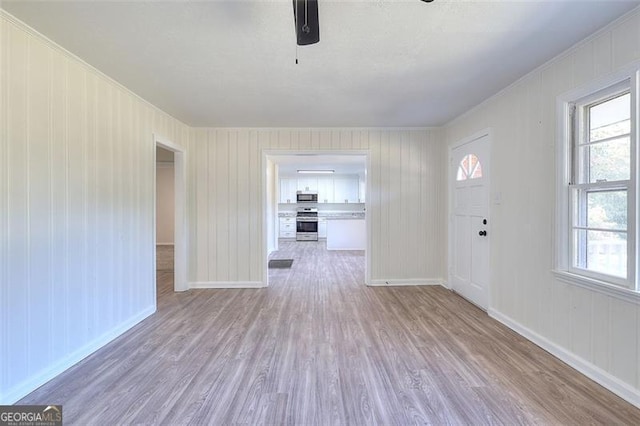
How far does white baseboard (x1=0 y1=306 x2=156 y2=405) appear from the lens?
1.70 meters

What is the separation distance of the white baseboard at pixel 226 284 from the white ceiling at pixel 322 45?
8.51ft

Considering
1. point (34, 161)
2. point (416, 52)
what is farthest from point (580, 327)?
point (34, 161)

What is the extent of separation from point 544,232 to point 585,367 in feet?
3.45

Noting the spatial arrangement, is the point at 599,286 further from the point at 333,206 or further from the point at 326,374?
the point at 333,206

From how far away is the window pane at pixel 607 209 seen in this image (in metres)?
1.82

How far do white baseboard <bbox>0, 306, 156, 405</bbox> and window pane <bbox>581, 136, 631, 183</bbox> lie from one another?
4222 millimetres

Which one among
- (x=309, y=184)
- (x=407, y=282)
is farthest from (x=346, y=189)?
(x=407, y=282)

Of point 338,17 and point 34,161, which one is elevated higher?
point 338,17

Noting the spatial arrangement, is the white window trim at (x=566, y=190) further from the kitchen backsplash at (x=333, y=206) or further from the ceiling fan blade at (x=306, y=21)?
the kitchen backsplash at (x=333, y=206)

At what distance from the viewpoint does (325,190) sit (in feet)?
32.0

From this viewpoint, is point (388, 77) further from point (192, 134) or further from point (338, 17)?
point (192, 134)

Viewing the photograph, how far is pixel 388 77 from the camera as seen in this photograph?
2.51m

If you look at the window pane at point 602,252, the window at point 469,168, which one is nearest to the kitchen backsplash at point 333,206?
the window at point 469,168

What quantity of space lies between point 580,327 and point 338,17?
2.84 metres
